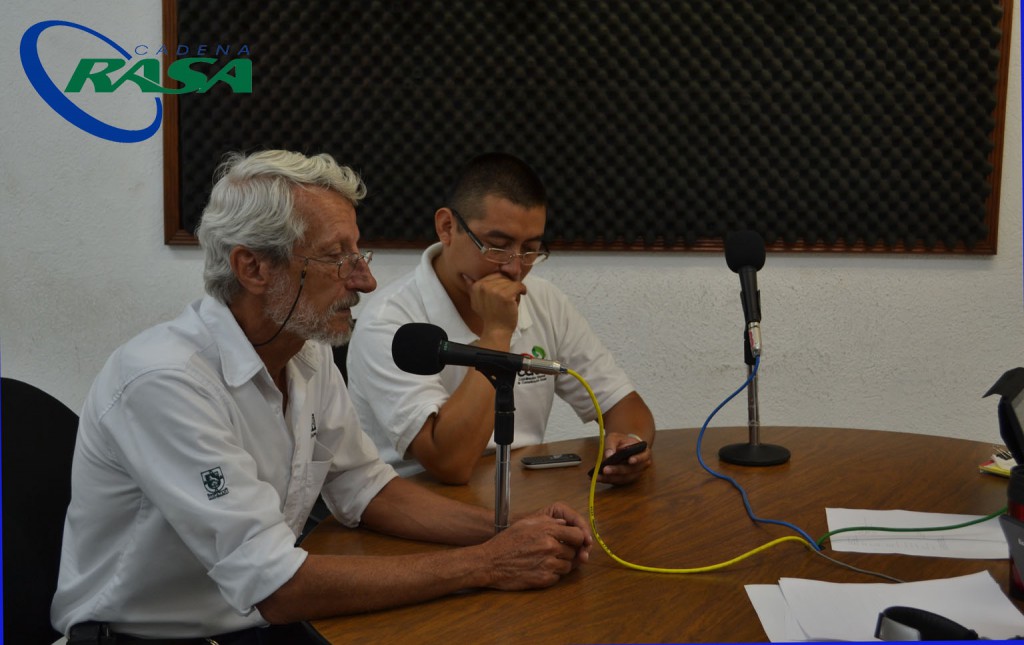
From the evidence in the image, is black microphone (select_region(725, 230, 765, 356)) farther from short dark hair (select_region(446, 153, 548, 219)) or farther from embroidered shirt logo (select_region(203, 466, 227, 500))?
embroidered shirt logo (select_region(203, 466, 227, 500))

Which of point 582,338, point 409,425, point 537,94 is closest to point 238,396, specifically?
point 409,425

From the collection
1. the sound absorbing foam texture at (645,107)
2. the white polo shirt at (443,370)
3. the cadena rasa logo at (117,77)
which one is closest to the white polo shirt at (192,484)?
the white polo shirt at (443,370)

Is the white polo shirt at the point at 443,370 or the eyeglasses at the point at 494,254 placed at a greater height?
the eyeglasses at the point at 494,254

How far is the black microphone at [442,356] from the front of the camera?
1.28 m

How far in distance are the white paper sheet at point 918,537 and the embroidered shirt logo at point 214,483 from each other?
3.01 ft

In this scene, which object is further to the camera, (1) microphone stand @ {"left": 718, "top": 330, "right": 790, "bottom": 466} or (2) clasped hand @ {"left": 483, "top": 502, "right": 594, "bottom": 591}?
(1) microphone stand @ {"left": 718, "top": 330, "right": 790, "bottom": 466}

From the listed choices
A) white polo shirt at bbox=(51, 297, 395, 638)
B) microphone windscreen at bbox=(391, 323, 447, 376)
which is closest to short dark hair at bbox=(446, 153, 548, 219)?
white polo shirt at bbox=(51, 297, 395, 638)

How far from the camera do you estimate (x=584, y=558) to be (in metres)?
1.30

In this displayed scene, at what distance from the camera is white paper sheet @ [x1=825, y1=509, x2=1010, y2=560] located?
4.52 ft

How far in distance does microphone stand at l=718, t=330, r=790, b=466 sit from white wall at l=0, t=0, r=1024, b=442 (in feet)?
4.42

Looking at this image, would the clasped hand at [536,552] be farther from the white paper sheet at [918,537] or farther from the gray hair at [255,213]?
the gray hair at [255,213]

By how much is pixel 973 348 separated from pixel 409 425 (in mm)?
2364

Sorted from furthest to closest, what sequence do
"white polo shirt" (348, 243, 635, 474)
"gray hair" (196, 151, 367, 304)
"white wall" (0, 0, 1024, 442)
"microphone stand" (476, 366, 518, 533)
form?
"white wall" (0, 0, 1024, 442)
"white polo shirt" (348, 243, 635, 474)
"gray hair" (196, 151, 367, 304)
"microphone stand" (476, 366, 518, 533)

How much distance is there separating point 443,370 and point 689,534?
33.7 inches
